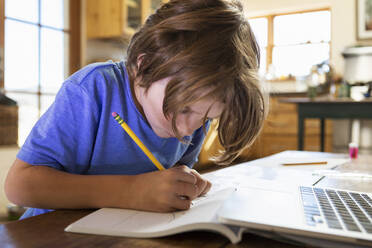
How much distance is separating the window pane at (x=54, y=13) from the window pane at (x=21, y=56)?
0.43ft

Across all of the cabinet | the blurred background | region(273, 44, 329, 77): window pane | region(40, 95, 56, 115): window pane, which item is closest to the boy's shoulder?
the blurred background

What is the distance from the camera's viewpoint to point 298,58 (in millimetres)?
4027

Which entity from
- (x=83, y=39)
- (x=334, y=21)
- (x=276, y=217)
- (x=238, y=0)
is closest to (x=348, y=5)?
(x=334, y=21)

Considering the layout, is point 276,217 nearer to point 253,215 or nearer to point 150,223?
point 253,215

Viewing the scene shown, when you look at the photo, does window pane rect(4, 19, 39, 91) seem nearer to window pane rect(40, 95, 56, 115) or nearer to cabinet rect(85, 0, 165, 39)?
window pane rect(40, 95, 56, 115)

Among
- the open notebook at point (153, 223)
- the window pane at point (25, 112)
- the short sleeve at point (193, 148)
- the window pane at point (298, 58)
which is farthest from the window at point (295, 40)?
the open notebook at point (153, 223)

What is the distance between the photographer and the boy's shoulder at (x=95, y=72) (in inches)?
22.4

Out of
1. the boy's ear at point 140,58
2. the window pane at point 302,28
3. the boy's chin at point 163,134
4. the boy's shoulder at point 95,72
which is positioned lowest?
the boy's chin at point 163,134

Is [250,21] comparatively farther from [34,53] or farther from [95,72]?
[34,53]

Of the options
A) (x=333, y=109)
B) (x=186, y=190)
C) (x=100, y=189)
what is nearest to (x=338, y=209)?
(x=186, y=190)

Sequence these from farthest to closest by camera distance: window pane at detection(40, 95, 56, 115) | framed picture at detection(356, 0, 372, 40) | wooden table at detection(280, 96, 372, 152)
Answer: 1. framed picture at detection(356, 0, 372, 40)
2. window pane at detection(40, 95, 56, 115)
3. wooden table at detection(280, 96, 372, 152)

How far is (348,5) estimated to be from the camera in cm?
361

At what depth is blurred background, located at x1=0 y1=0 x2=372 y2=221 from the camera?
7.38 ft

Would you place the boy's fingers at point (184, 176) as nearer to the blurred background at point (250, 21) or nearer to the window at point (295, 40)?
the blurred background at point (250, 21)
